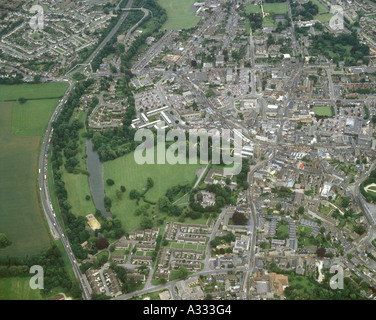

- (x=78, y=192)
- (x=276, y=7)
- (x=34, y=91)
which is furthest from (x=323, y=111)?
(x=34, y=91)

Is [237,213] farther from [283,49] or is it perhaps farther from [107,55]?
[107,55]

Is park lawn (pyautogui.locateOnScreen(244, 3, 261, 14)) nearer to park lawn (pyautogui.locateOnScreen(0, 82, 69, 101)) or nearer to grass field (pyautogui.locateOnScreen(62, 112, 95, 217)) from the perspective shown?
park lawn (pyautogui.locateOnScreen(0, 82, 69, 101))

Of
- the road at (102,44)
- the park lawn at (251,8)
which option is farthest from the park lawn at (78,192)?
the park lawn at (251,8)

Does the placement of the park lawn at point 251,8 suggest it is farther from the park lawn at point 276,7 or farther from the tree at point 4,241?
the tree at point 4,241

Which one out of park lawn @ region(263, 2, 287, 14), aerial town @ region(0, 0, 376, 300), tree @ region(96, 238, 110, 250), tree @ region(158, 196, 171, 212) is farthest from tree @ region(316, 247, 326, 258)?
park lawn @ region(263, 2, 287, 14)

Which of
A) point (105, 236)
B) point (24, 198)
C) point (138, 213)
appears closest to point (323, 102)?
point (138, 213)

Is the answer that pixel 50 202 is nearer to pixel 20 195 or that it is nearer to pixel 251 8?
pixel 20 195
